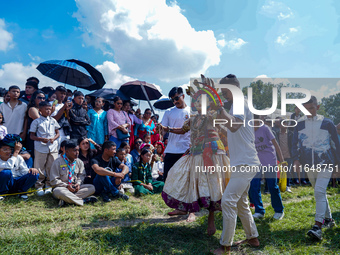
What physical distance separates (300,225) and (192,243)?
2128 mm

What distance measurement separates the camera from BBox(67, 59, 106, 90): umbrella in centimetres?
814

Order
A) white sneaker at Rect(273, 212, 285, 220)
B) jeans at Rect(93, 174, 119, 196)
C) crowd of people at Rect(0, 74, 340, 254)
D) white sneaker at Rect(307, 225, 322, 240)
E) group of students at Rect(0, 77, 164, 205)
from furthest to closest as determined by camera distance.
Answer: jeans at Rect(93, 174, 119, 196) < group of students at Rect(0, 77, 164, 205) < white sneaker at Rect(273, 212, 285, 220) < white sneaker at Rect(307, 225, 322, 240) < crowd of people at Rect(0, 74, 340, 254)

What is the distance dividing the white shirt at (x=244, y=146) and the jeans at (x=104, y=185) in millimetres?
3139

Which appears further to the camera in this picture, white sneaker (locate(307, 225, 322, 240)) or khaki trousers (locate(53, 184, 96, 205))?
khaki trousers (locate(53, 184, 96, 205))

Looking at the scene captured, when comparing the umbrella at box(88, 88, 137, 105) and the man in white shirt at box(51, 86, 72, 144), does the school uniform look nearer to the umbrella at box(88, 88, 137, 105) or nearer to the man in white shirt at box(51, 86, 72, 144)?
the man in white shirt at box(51, 86, 72, 144)

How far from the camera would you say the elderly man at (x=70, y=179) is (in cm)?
514

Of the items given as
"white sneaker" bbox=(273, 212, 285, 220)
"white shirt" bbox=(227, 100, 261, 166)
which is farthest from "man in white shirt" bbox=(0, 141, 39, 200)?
"white sneaker" bbox=(273, 212, 285, 220)

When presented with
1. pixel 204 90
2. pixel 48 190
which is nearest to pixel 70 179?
pixel 48 190

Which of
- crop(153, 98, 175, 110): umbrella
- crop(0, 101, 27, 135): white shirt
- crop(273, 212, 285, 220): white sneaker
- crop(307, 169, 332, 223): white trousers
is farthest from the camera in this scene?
crop(153, 98, 175, 110): umbrella

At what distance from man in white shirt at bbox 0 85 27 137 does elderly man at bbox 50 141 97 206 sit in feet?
4.17

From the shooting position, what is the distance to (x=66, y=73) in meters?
7.85

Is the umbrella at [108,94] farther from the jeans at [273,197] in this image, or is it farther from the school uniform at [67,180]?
the jeans at [273,197]

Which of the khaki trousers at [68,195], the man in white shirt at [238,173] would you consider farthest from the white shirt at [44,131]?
the man in white shirt at [238,173]

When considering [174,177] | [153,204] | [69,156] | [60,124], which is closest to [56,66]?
[60,124]
